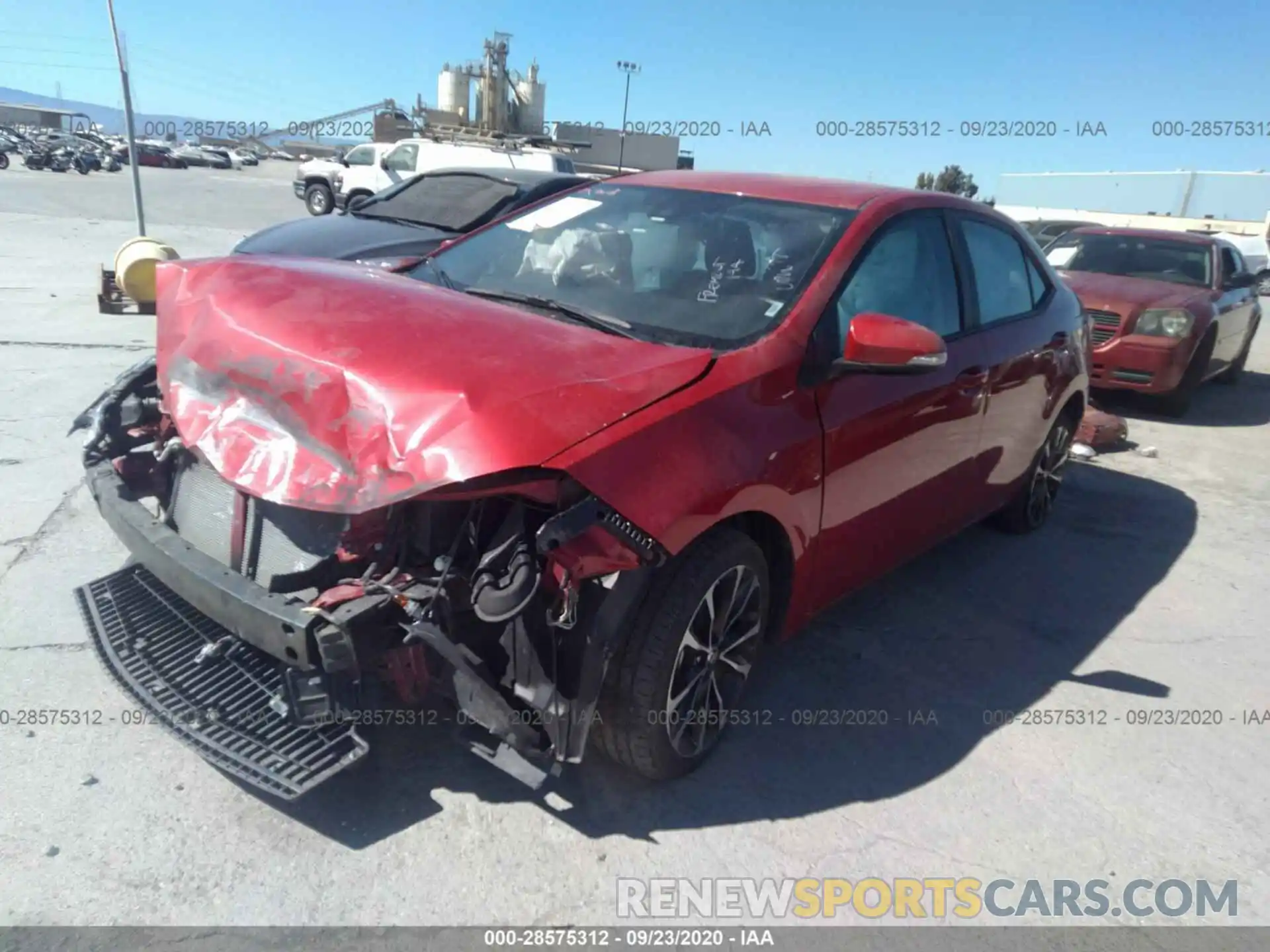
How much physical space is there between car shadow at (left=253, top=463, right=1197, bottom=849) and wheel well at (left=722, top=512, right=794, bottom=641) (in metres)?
0.40

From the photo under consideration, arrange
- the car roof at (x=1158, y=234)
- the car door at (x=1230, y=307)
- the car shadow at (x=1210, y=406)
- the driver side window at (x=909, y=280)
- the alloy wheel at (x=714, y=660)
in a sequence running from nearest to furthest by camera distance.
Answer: the alloy wheel at (x=714, y=660) < the driver side window at (x=909, y=280) < the car door at (x=1230, y=307) < the car shadow at (x=1210, y=406) < the car roof at (x=1158, y=234)

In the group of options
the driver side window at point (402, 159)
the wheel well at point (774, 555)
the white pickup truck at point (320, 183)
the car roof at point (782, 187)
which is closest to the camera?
the wheel well at point (774, 555)

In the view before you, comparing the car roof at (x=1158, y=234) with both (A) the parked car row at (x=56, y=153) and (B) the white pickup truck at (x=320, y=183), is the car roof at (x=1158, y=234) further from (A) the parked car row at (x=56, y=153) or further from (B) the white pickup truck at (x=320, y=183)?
(A) the parked car row at (x=56, y=153)

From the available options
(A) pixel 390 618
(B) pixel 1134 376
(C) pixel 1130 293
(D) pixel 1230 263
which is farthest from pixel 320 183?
(A) pixel 390 618

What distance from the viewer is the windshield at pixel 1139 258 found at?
361 inches

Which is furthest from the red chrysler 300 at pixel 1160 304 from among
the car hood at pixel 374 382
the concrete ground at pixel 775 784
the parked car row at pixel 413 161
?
the parked car row at pixel 413 161

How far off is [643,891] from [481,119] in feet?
123

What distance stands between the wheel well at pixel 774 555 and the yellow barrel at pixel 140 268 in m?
4.64

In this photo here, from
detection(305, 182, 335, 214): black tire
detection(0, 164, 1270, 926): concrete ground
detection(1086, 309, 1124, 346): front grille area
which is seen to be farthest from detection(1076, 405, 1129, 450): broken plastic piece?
detection(305, 182, 335, 214): black tire

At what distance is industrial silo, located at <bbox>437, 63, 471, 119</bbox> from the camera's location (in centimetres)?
3600
